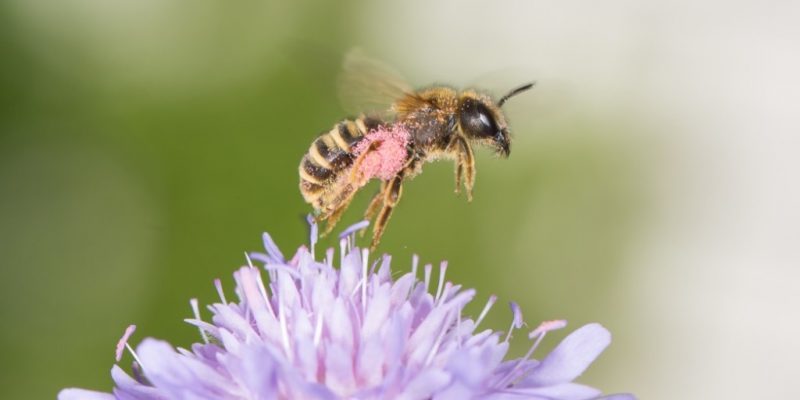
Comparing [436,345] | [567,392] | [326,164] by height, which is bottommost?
[567,392]

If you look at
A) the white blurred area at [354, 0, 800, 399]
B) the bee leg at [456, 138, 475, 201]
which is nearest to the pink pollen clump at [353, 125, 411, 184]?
the bee leg at [456, 138, 475, 201]

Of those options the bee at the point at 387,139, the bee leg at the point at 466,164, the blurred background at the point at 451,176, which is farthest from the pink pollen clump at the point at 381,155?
the blurred background at the point at 451,176

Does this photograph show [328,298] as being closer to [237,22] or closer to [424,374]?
[424,374]

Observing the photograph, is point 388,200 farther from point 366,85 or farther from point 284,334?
point 284,334

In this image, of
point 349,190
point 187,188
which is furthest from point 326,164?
point 187,188

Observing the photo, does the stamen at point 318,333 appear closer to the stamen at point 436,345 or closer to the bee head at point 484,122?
the stamen at point 436,345

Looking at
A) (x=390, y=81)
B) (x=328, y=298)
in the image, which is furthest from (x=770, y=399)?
(x=328, y=298)
